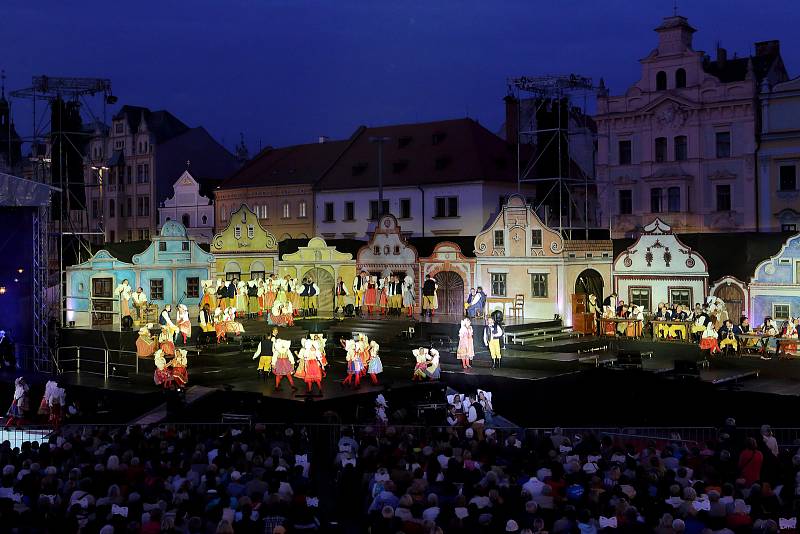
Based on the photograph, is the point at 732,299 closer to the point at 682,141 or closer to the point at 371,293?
the point at 682,141

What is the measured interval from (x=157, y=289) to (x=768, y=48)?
29.1m

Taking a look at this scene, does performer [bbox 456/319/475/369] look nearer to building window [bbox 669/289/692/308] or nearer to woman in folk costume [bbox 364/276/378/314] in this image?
building window [bbox 669/289/692/308]

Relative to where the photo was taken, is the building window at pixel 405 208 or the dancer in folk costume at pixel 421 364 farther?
the building window at pixel 405 208

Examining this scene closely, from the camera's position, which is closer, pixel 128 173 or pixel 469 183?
pixel 469 183

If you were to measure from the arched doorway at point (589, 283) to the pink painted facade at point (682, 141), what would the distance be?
781 centimetres

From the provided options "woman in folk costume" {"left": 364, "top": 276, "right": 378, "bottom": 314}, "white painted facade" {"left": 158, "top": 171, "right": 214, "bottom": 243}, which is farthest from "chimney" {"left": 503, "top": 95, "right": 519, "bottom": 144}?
"white painted facade" {"left": 158, "top": 171, "right": 214, "bottom": 243}

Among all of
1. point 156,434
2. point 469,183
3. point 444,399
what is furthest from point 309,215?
point 156,434

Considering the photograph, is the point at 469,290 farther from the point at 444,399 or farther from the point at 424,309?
the point at 444,399

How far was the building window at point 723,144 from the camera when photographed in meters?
40.7

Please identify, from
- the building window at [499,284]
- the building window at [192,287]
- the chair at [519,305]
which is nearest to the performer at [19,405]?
the building window at [192,287]

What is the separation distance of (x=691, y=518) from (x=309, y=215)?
42578 mm

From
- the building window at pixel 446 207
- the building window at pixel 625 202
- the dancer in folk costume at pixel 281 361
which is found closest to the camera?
the dancer in folk costume at pixel 281 361

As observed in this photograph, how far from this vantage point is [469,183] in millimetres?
46688

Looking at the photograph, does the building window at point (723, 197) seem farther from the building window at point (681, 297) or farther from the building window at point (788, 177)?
the building window at point (681, 297)
